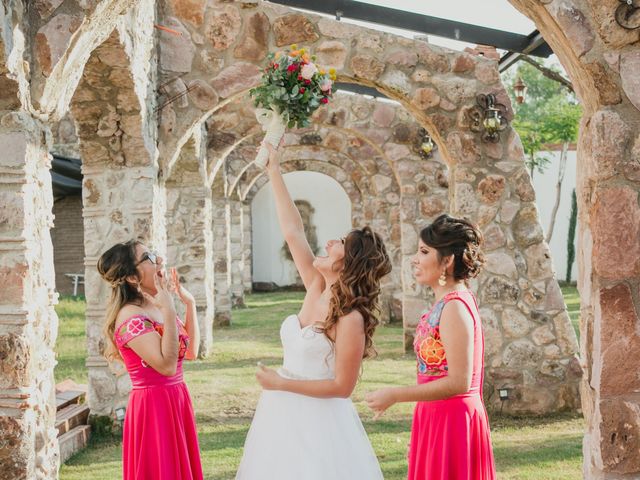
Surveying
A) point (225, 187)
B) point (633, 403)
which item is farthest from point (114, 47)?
point (225, 187)

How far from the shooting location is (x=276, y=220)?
2323 cm

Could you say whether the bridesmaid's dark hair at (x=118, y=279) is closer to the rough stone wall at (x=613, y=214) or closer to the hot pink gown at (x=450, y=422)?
the hot pink gown at (x=450, y=422)

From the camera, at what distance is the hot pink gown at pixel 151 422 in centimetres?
356

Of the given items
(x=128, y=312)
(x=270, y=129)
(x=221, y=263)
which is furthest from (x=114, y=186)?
(x=221, y=263)

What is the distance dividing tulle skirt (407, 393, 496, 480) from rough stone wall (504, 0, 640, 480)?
1.35ft

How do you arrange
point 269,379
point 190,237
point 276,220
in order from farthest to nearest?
point 276,220 → point 190,237 → point 269,379

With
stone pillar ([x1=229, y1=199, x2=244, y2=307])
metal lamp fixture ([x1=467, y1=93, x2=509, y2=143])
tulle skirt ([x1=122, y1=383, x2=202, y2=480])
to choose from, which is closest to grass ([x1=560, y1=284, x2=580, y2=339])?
metal lamp fixture ([x1=467, y1=93, x2=509, y2=143])

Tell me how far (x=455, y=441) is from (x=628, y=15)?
5.33ft

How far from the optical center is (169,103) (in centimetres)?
691

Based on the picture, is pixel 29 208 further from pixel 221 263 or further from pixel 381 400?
pixel 221 263

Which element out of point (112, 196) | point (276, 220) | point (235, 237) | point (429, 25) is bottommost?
point (112, 196)

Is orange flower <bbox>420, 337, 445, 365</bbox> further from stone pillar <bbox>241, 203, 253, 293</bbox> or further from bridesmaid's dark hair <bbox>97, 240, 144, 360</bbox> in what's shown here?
stone pillar <bbox>241, 203, 253, 293</bbox>

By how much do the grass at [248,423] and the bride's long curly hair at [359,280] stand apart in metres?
2.59

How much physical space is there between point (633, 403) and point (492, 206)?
4.35 m
